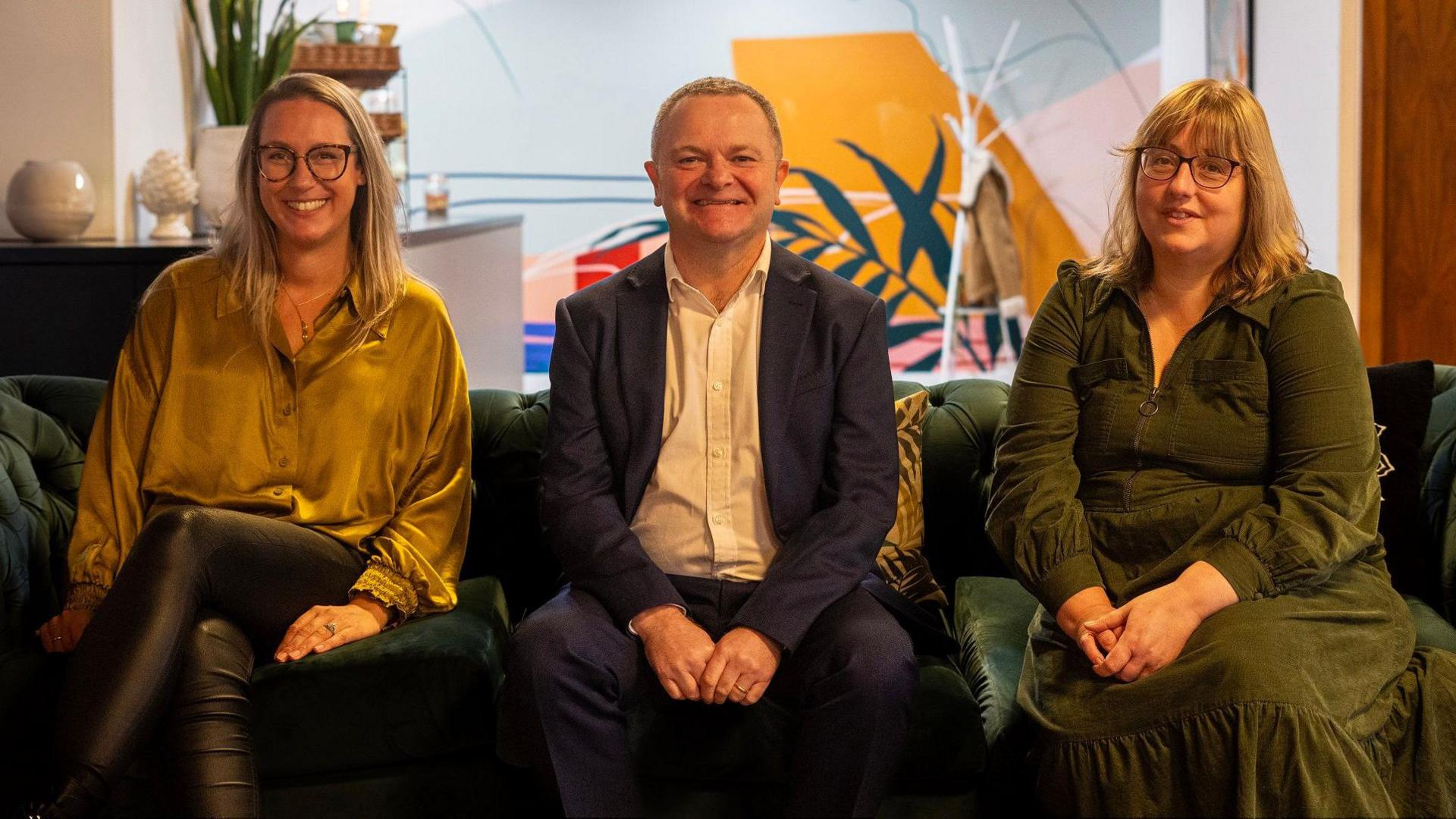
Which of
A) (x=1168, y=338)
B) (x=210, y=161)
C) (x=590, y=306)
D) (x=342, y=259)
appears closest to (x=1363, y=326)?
(x=1168, y=338)

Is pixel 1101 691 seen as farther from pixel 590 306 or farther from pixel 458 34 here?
pixel 458 34

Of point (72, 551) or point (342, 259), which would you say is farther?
point (342, 259)

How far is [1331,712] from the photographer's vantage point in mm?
1778

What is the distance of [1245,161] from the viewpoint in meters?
2.05

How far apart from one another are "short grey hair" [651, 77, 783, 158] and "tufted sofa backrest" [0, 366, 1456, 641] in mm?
717

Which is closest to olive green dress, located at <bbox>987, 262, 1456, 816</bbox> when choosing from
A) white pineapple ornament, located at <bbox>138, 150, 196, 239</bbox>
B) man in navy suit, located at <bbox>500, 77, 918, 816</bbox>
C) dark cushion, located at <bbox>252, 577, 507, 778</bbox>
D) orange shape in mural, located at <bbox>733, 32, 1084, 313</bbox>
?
man in navy suit, located at <bbox>500, 77, 918, 816</bbox>

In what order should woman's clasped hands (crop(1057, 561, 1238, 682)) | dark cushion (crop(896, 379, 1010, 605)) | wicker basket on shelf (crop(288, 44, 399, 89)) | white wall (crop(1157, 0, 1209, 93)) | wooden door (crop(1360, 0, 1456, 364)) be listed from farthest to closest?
white wall (crop(1157, 0, 1209, 93)), wicker basket on shelf (crop(288, 44, 399, 89)), wooden door (crop(1360, 0, 1456, 364)), dark cushion (crop(896, 379, 1010, 605)), woman's clasped hands (crop(1057, 561, 1238, 682))

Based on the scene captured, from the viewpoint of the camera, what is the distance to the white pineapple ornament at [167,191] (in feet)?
11.8

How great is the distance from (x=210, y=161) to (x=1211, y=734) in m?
3.27

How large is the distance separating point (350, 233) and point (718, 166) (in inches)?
28.7

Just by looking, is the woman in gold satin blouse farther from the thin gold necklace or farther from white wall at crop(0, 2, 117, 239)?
white wall at crop(0, 2, 117, 239)

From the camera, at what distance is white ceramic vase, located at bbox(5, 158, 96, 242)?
11.0ft

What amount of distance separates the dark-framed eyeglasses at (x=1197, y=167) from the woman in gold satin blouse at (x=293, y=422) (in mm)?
1206

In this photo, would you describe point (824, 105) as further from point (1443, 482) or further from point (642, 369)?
point (642, 369)
